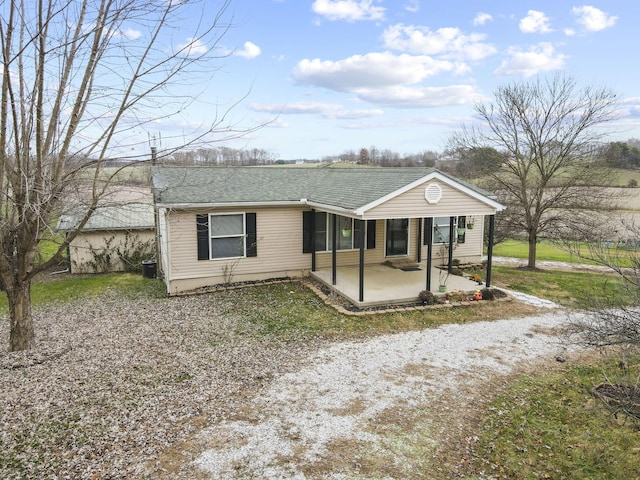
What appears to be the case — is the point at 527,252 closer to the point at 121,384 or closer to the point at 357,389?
the point at 357,389

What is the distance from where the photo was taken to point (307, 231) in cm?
1244

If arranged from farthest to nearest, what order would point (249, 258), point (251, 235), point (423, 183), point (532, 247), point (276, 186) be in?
point (532, 247) < point (276, 186) < point (249, 258) < point (251, 235) < point (423, 183)

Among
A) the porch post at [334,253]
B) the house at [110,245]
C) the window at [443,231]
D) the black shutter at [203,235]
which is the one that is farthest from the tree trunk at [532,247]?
the house at [110,245]

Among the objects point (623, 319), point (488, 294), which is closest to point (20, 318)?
point (623, 319)

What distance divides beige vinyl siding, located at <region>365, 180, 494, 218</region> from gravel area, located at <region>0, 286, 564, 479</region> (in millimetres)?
2877

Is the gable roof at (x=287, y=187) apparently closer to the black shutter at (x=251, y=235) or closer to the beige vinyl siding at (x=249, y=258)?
the beige vinyl siding at (x=249, y=258)

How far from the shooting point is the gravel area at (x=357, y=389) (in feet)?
14.3

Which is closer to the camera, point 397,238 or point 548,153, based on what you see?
point 397,238

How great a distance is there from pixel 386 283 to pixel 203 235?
5140mm

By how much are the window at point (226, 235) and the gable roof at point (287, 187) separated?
22.1 inches

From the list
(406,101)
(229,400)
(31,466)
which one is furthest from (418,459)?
(406,101)

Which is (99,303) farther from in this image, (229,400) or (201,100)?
(201,100)

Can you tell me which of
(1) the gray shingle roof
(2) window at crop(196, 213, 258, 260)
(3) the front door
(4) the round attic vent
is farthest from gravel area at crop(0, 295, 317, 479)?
(3) the front door

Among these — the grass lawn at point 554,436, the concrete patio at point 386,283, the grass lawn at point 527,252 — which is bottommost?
the grass lawn at point 527,252
